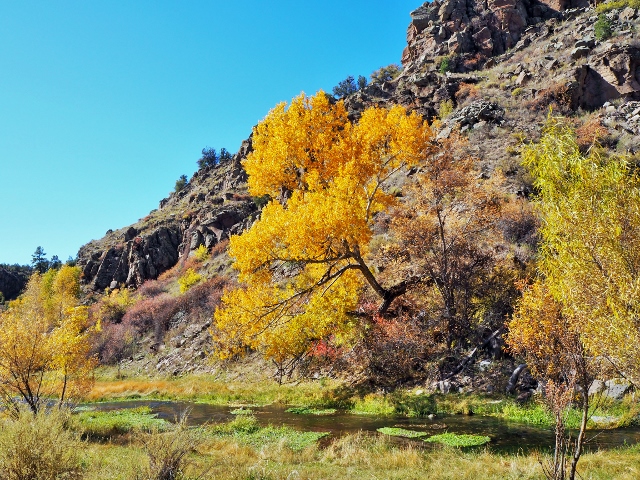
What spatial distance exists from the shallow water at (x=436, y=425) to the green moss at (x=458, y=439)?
0.42m

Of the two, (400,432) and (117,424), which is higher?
A: (117,424)

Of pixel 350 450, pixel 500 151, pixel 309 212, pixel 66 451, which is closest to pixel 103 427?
pixel 66 451

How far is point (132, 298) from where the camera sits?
7681 centimetres

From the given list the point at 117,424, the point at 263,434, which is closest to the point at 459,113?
the point at 263,434

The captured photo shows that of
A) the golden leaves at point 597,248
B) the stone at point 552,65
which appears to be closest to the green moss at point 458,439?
the golden leaves at point 597,248

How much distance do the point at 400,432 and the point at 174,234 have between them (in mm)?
91695

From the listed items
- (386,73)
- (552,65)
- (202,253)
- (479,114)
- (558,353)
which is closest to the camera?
(558,353)

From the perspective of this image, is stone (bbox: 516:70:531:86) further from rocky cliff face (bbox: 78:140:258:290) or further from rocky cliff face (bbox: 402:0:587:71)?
rocky cliff face (bbox: 78:140:258:290)

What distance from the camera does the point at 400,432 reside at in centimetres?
1684

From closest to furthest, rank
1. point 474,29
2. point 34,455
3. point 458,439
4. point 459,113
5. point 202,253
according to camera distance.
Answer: point 34,455 < point 458,439 < point 459,113 < point 202,253 < point 474,29

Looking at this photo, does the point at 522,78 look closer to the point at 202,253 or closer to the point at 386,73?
the point at 386,73

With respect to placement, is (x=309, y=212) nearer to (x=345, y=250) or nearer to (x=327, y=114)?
(x=345, y=250)

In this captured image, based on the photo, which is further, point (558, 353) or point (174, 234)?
point (174, 234)

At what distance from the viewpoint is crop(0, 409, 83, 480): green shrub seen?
7.74m
